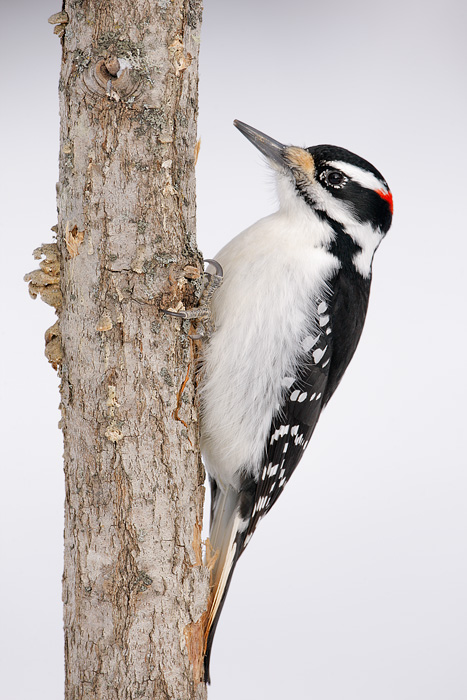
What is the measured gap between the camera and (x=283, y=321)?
1.87 m

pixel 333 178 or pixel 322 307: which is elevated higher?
pixel 333 178

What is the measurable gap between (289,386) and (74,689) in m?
1.05

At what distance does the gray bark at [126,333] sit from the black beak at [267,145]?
355 mm

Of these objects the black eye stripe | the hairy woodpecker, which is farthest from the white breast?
the black eye stripe

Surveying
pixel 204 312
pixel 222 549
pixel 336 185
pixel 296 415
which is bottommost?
pixel 222 549

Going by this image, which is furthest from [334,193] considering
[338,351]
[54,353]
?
[54,353]

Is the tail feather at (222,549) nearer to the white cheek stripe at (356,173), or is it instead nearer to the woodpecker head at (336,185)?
the woodpecker head at (336,185)

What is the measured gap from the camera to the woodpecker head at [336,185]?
1.96m

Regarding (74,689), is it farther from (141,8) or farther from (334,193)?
(141,8)

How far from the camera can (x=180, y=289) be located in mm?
1689

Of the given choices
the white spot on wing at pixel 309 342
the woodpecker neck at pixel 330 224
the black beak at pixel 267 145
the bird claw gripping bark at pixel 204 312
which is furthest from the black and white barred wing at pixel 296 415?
the black beak at pixel 267 145

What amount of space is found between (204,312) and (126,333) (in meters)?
0.23

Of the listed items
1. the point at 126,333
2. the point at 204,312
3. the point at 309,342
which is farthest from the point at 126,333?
the point at 309,342

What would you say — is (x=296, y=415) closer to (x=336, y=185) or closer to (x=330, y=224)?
(x=330, y=224)
